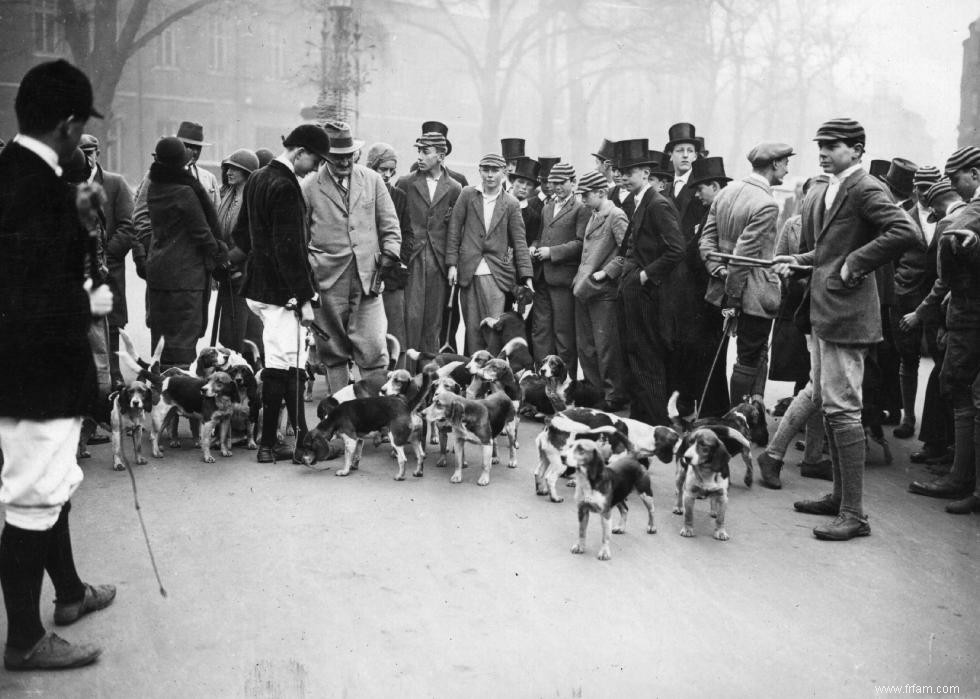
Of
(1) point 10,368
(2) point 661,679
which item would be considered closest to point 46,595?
(1) point 10,368

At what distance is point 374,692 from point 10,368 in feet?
6.44

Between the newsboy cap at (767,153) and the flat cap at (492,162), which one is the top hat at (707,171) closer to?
the newsboy cap at (767,153)

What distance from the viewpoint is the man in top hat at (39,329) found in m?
3.89

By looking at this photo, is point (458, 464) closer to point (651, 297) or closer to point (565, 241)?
point (651, 297)

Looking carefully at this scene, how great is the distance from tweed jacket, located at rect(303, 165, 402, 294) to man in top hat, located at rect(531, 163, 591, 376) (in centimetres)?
225

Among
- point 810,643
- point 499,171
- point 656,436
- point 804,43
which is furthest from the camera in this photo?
point 804,43

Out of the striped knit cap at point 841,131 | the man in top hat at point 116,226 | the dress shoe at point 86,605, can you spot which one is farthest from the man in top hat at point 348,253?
the striped knit cap at point 841,131

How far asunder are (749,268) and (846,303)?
2.05 metres

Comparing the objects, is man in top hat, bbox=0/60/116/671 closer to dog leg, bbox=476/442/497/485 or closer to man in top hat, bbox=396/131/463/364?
dog leg, bbox=476/442/497/485

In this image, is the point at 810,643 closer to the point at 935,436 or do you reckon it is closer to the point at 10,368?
the point at 10,368

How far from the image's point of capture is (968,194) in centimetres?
716

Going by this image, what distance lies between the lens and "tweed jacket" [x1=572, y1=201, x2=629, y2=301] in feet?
31.3

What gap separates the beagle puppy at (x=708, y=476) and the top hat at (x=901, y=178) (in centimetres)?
517

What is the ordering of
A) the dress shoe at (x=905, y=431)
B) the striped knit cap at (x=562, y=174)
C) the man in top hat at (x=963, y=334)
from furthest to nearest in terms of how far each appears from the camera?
the striped knit cap at (x=562, y=174)
the dress shoe at (x=905, y=431)
the man in top hat at (x=963, y=334)
